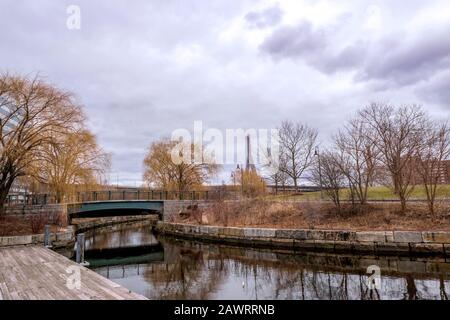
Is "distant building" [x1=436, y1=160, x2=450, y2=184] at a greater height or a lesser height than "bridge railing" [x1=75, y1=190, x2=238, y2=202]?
greater

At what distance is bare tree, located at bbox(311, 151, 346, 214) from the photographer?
20750 millimetres

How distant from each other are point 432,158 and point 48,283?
18.8 meters

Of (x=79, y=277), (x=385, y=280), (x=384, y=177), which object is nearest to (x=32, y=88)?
(x=79, y=277)

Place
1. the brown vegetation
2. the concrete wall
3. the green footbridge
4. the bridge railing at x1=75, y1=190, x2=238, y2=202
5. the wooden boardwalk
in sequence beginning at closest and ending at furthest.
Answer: the wooden boardwalk → the brown vegetation → the green footbridge → the bridge railing at x1=75, y1=190, x2=238, y2=202 → the concrete wall

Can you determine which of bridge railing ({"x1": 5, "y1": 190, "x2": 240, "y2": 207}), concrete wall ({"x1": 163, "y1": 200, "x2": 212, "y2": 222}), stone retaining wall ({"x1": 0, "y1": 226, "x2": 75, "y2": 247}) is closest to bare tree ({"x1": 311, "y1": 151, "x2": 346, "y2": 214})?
bridge railing ({"x1": 5, "y1": 190, "x2": 240, "y2": 207})

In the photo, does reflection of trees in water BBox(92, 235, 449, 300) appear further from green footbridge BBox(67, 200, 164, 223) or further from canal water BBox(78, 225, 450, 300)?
green footbridge BBox(67, 200, 164, 223)

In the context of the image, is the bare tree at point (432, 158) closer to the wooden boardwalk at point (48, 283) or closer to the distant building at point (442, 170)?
the distant building at point (442, 170)

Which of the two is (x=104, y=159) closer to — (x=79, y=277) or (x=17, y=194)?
(x=17, y=194)

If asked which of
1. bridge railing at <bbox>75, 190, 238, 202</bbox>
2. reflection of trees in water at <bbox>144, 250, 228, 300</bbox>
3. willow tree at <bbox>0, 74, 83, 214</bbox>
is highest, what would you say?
willow tree at <bbox>0, 74, 83, 214</bbox>

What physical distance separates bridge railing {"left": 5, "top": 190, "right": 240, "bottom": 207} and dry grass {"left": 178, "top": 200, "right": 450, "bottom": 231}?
12.4ft

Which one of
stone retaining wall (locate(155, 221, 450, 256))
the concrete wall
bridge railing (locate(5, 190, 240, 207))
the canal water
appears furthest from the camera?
the concrete wall

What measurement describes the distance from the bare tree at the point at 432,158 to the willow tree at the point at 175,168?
27.6 metres

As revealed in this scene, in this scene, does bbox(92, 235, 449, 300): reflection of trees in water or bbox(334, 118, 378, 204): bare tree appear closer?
bbox(92, 235, 449, 300): reflection of trees in water

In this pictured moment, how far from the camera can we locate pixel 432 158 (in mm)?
17516
